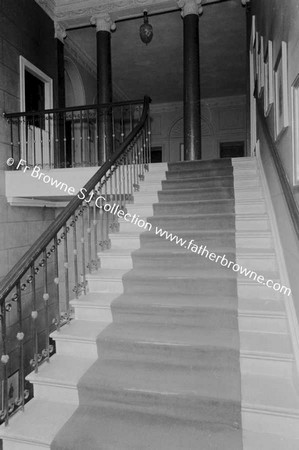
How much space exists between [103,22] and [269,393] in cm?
666

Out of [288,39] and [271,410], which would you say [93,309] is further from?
[288,39]

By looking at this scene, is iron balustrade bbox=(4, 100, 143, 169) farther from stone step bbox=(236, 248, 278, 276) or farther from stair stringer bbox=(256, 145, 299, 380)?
stone step bbox=(236, 248, 278, 276)

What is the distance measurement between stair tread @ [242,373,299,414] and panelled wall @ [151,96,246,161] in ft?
31.8

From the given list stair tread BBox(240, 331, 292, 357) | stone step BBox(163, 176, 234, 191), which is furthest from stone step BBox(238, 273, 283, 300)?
stone step BBox(163, 176, 234, 191)

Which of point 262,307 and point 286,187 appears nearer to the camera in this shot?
point 286,187

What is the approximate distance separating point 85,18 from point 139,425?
22.9 feet

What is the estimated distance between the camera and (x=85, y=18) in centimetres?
645

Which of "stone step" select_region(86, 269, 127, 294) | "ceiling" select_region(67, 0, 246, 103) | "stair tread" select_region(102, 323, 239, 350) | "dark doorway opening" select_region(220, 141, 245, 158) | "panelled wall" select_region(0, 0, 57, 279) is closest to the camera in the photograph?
"stair tread" select_region(102, 323, 239, 350)

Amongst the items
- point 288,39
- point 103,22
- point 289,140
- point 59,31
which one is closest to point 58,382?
point 289,140

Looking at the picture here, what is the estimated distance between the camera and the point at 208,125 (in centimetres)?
1107

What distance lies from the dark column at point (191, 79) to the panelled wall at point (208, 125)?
5.27 m

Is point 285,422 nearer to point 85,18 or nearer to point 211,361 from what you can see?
point 211,361

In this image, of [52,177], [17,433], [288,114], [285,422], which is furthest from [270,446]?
[52,177]

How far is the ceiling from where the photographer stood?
676 cm
